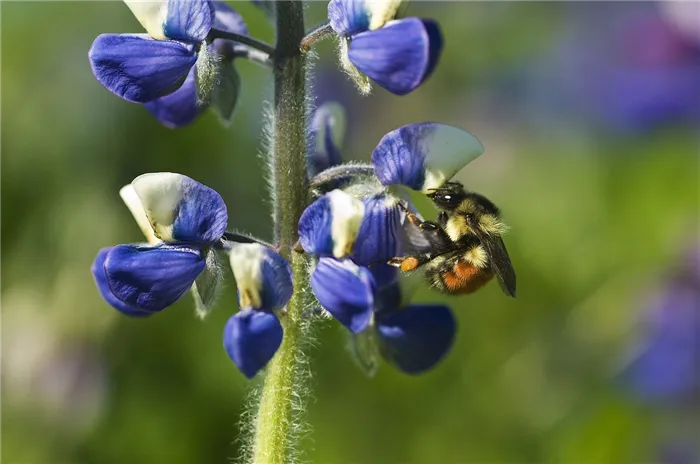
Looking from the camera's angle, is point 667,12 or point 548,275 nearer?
point 548,275

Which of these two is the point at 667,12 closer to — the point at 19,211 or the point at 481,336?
the point at 481,336

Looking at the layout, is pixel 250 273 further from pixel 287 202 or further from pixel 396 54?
pixel 396 54

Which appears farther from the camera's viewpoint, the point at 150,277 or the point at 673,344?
the point at 673,344

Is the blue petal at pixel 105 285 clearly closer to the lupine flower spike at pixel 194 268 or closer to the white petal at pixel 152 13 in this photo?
the lupine flower spike at pixel 194 268

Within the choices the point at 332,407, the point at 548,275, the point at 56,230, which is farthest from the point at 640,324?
the point at 56,230

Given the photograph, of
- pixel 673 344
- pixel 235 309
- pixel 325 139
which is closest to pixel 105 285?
pixel 325 139

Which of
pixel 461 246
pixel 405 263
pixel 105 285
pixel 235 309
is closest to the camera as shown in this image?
pixel 105 285

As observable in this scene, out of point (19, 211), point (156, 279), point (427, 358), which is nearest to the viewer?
point (156, 279)

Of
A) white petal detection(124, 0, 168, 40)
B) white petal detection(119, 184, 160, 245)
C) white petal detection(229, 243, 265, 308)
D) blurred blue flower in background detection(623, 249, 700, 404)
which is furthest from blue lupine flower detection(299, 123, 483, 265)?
blurred blue flower in background detection(623, 249, 700, 404)
